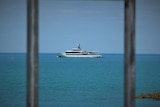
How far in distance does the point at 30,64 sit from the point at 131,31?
33 centimetres

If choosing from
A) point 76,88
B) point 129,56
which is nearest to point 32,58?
point 129,56

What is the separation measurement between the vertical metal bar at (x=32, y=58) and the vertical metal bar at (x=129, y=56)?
28 cm

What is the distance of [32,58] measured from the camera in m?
1.29

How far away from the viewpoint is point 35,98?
4.27ft

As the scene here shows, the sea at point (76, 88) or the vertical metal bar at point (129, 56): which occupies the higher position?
the vertical metal bar at point (129, 56)

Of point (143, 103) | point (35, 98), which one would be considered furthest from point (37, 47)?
point (143, 103)

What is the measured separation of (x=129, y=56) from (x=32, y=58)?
303mm

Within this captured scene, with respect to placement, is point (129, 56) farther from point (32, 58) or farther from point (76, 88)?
point (76, 88)

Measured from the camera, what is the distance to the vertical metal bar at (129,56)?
132 cm

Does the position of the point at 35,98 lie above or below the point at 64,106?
above

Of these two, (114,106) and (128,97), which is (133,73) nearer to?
(128,97)

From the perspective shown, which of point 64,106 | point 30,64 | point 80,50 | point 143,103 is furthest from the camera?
point 80,50

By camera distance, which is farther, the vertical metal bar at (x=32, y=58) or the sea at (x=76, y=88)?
the sea at (x=76, y=88)

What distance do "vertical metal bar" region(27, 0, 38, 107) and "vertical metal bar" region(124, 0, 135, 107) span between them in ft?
0.92
